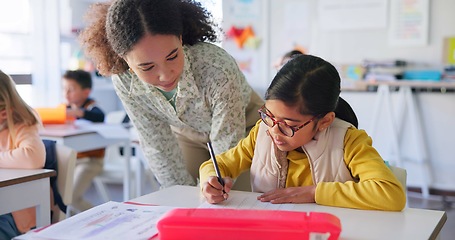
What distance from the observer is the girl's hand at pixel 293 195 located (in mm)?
1298

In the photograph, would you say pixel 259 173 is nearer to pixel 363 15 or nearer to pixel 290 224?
pixel 290 224

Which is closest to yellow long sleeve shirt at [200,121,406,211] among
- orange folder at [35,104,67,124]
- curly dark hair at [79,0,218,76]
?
curly dark hair at [79,0,218,76]

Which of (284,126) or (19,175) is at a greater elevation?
(284,126)

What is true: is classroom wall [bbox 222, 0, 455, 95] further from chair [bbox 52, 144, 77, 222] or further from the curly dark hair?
the curly dark hair

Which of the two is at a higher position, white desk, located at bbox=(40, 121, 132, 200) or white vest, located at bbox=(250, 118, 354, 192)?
white vest, located at bbox=(250, 118, 354, 192)

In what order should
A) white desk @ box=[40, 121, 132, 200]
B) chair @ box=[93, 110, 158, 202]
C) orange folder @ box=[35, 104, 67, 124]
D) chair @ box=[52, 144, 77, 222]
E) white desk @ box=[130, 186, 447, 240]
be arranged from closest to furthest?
white desk @ box=[130, 186, 447, 240] → chair @ box=[52, 144, 77, 222] → white desk @ box=[40, 121, 132, 200] → chair @ box=[93, 110, 158, 202] → orange folder @ box=[35, 104, 67, 124]

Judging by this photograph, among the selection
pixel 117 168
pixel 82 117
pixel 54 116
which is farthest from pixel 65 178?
pixel 117 168

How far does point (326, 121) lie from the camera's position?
4.43 feet

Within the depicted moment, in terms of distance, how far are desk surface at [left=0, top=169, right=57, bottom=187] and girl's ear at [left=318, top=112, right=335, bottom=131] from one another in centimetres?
96

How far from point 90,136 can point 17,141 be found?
1.08 m

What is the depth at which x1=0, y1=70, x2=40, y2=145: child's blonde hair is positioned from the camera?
2.12 m

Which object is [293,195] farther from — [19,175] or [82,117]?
[82,117]

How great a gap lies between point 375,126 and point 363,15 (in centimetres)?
91

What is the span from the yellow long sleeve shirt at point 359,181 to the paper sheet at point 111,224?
0.91 ft
